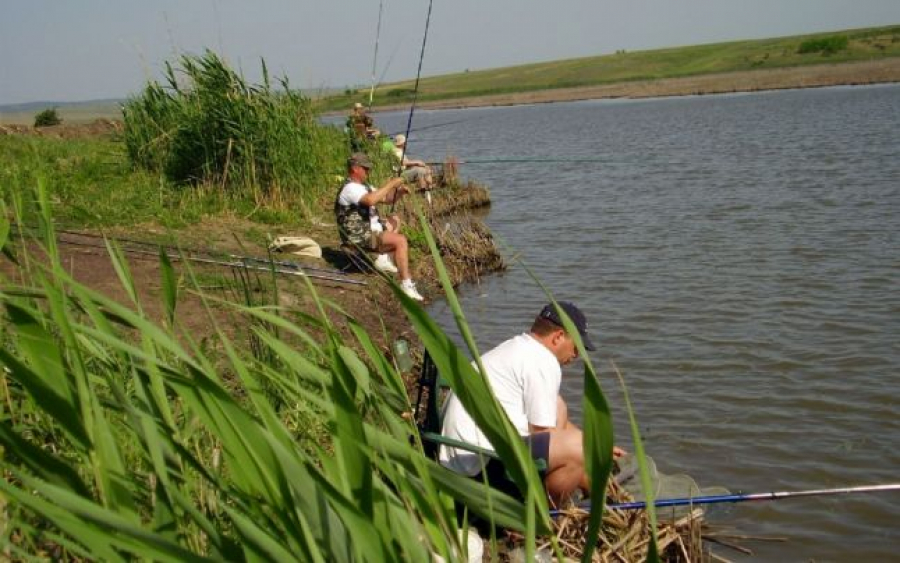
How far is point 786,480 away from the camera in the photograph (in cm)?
508

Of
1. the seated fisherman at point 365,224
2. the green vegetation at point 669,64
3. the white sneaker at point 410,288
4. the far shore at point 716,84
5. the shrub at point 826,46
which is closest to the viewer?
the white sneaker at point 410,288

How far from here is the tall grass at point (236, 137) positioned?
10484 millimetres

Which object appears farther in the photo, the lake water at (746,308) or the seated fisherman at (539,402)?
the lake water at (746,308)

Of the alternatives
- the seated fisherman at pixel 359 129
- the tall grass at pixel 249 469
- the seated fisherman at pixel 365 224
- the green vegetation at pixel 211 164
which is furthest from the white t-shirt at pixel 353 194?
the tall grass at pixel 249 469

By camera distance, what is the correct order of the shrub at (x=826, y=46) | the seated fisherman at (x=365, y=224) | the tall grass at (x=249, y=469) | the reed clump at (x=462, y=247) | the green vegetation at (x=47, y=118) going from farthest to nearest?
1. the shrub at (x=826, y=46)
2. the green vegetation at (x=47, y=118)
3. the reed clump at (x=462, y=247)
4. the seated fisherman at (x=365, y=224)
5. the tall grass at (x=249, y=469)

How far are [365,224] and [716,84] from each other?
52327 mm

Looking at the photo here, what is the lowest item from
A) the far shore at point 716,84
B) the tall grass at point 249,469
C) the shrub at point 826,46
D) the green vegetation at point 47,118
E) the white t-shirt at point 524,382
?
the far shore at point 716,84

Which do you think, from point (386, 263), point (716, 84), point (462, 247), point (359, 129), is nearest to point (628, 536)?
point (386, 263)

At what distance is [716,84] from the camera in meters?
56.8

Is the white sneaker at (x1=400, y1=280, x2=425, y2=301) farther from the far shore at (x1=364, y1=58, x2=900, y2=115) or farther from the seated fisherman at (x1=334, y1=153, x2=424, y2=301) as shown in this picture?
the far shore at (x1=364, y1=58, x2=900, y2=115)

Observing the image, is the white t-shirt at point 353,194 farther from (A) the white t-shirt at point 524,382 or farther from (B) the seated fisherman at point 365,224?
(A) the white t-shirt at point 524,382

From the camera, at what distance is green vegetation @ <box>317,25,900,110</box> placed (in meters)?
60.1

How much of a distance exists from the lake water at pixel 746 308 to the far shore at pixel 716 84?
30135mm

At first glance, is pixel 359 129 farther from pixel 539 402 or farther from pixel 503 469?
pixel 503 469
